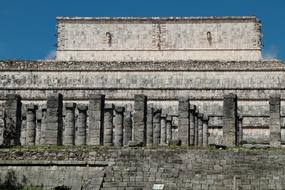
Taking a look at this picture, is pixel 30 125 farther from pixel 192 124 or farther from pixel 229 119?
pixel 229 119

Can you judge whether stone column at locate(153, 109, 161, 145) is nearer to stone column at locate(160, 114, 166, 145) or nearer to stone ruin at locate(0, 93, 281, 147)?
stone ruin at locate(0, 93, 281, 147)

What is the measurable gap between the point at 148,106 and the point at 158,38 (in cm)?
1848

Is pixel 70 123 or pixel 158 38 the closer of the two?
pixel 70 123

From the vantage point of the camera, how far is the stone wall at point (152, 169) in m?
28.4

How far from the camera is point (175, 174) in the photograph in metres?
Result: 29.0

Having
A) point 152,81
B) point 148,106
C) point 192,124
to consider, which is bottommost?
point 192,124

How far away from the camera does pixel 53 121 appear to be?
36.2m

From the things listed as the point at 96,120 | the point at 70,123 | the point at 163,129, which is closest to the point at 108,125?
the point at 70,123

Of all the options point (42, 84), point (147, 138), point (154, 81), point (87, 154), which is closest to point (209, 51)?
point (154, 81)

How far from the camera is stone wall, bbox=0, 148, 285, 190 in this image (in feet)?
93.2

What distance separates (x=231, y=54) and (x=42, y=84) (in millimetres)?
16938

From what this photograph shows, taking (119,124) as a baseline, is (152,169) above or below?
below

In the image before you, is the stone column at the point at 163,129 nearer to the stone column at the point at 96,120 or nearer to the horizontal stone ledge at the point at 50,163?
the stone column at the point at 96,120

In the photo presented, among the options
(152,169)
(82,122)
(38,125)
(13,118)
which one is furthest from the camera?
(38,125)
